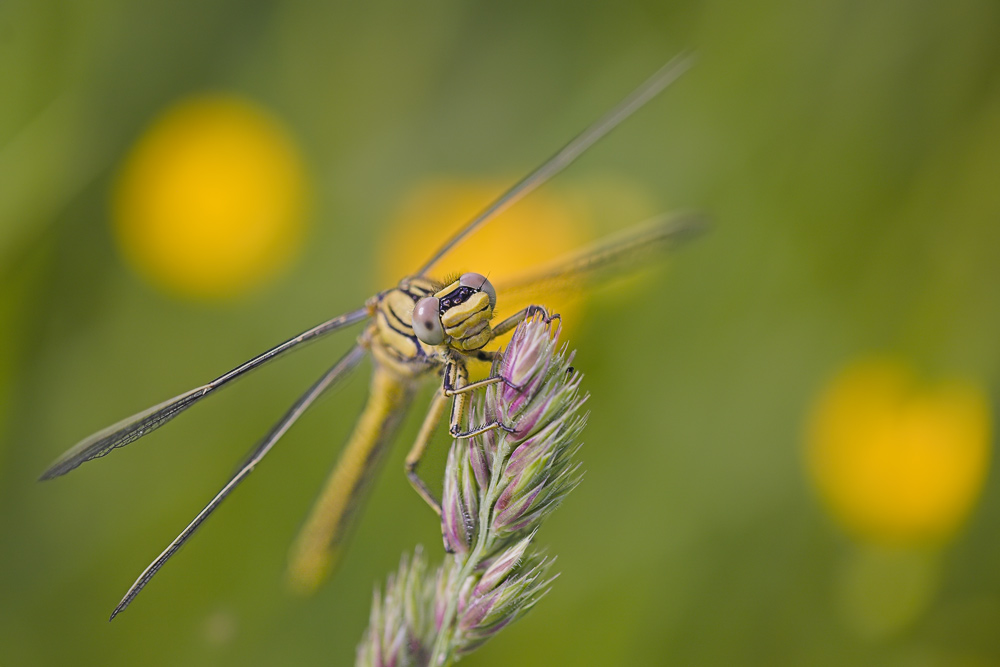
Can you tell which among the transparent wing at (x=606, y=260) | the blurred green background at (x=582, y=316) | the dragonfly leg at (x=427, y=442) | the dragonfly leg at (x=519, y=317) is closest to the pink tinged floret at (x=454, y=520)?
the dragonfly leg at (x=427, y=442)

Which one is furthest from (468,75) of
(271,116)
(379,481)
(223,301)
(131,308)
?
(379,481)

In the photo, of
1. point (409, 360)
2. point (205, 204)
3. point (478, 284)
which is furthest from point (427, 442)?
point (205, 204)

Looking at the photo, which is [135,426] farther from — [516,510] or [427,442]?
[516,510]

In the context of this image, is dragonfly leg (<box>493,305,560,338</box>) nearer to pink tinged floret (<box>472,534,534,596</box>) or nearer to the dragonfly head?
the dragonfly head

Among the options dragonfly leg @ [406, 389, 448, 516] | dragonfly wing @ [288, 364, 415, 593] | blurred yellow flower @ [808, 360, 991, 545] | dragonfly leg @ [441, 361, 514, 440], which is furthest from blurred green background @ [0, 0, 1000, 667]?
dragonfly leg @ [441, 361, 514, 440]

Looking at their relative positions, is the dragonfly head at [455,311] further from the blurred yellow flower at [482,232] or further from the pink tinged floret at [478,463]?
the blurred yellow flower at [482,232]
